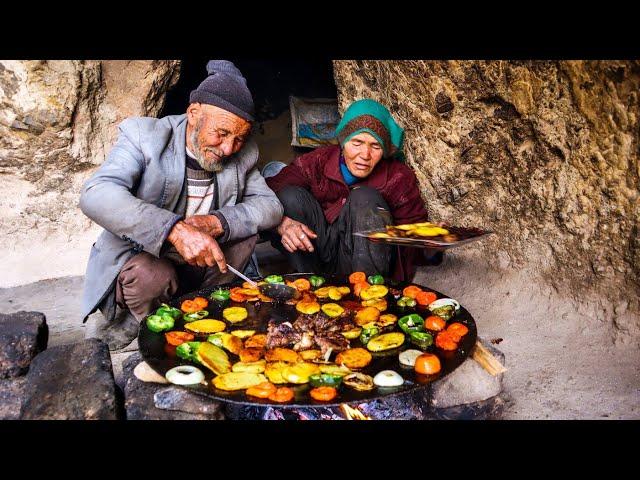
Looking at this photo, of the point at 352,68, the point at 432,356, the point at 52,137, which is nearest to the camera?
the point at 432,356

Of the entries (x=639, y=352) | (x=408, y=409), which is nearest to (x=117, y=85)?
(x=408, y=409)

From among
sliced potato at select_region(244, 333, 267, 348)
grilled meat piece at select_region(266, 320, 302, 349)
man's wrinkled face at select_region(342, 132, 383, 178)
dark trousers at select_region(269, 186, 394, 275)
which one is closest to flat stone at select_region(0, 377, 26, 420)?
sliced potato at select_region(244, 333, 267, 348)

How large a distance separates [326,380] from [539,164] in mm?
2466

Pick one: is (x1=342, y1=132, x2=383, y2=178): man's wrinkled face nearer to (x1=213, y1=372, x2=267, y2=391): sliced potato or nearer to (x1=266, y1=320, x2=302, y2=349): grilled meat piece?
(x1=266, y1=320, x2=302, y2=349): grilled meat piece

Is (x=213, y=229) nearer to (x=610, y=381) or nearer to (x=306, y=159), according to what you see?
(x=306, y=159)

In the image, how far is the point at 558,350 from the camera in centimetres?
342

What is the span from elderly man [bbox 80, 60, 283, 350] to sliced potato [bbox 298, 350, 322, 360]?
827 millimetres

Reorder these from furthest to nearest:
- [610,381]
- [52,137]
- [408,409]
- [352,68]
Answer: [352,68]
[52,137]
[610,381]
[408,409]

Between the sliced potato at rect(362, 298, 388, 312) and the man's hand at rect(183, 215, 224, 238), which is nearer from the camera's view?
the sliced potato at rect(362, 298, 388, 312)

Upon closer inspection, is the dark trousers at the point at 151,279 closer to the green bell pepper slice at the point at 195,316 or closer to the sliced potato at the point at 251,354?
the green bell pepper slice at the point at 195,316

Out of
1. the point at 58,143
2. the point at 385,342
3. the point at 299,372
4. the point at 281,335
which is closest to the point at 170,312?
the point at 281,335

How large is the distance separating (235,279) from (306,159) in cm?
122

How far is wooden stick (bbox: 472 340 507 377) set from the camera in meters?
2.63

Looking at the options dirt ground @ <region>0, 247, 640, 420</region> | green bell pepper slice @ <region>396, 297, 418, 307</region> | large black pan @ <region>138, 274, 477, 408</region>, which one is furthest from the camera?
dirt ground @ <region>0, 247, 640, 420</region>
